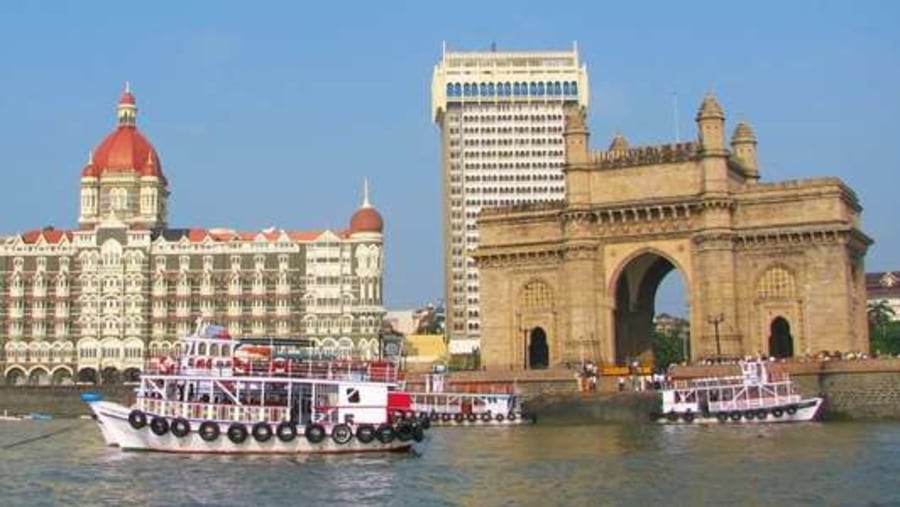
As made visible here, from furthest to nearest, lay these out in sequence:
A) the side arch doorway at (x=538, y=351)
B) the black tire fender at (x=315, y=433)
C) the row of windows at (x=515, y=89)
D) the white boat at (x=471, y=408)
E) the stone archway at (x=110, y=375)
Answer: the row of windows at (x=515, y=89) → the stone archway at (x=110, y=375) → the side arch doorway at (x=538, y=351) → the white boat at (x=471, y=408) → the black tire fender at (x=315, y=433)

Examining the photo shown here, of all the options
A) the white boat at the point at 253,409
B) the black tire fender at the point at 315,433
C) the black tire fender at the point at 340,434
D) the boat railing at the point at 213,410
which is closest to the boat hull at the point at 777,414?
the white boat at the point at 253,409

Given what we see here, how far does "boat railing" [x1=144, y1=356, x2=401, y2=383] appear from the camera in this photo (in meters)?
54.4

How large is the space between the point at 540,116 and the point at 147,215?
55404 mm

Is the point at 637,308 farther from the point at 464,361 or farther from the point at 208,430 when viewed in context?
the point at 464,361

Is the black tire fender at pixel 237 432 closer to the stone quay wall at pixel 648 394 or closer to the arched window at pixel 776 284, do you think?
the stone quay wall at pixel 648 394

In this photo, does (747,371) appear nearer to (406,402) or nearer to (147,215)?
(406,402)

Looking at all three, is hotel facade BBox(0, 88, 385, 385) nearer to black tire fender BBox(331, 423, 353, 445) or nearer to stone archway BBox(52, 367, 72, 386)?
stone archway BBox(52, 367, 72, 386)

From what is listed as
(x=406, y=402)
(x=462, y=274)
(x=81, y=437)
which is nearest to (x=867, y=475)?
(x=406, y=402)

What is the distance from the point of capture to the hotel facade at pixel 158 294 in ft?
440

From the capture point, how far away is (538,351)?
91938mm

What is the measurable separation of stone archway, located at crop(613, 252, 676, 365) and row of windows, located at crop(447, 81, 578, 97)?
80.9m

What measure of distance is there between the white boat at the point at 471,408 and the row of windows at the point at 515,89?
9668 cm

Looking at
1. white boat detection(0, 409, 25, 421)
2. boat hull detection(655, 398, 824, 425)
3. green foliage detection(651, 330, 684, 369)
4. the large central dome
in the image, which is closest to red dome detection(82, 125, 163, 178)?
the large central dome

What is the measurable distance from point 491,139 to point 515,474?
12631 cm
